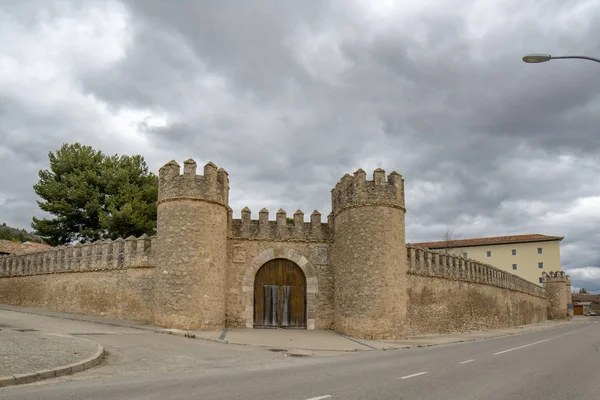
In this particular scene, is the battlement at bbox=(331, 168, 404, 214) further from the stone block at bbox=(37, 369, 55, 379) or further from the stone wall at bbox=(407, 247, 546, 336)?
the stone block at bbox=(37, 369, 55, 379)

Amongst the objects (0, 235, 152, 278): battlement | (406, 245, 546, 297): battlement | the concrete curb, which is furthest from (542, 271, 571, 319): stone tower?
the concrete curb

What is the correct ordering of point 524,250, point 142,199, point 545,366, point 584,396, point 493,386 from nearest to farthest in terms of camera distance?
point 584,396, point 493,386, point 545,366, point 142,199, point 524,250

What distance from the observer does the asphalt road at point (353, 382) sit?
7.30 meters

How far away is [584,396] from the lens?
25.6ft

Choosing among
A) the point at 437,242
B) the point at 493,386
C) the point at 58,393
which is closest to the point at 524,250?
the point at 437,242

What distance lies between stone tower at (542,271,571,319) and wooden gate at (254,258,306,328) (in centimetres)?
4333

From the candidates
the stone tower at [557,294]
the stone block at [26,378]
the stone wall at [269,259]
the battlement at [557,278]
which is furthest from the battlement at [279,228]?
the stone tower at [557,294]

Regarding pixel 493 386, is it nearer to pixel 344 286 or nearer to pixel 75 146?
pixel 344 286

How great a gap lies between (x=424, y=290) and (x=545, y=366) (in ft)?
34.7

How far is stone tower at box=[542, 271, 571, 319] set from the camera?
5325 cm

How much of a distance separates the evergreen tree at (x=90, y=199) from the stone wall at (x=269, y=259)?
44.9 feet

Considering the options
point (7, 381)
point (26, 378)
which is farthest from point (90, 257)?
point (7, 381)

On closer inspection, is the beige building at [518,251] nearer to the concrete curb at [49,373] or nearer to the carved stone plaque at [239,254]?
the carved stone plaque at [239,254]

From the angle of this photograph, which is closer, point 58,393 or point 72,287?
point 58,393
